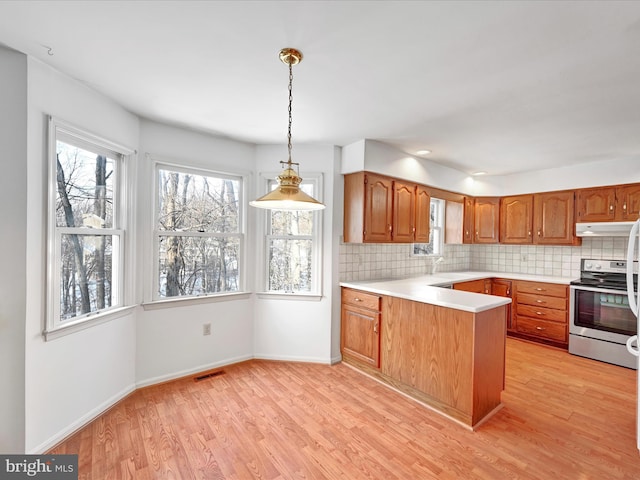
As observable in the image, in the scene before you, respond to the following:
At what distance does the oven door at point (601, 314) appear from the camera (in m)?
3.20

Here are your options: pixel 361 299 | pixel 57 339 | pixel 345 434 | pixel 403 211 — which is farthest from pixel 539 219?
pixel 57 339

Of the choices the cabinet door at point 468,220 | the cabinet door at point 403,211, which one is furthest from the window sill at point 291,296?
the cabinet door at point 468,220

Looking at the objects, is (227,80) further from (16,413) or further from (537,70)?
(16,413)

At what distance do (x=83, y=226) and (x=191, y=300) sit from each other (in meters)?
1.11

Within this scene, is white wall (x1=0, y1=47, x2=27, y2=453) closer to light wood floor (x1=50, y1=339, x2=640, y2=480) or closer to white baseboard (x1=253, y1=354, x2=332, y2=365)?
light wood floor (x1=50, y1=339, x2=640, y2=480)

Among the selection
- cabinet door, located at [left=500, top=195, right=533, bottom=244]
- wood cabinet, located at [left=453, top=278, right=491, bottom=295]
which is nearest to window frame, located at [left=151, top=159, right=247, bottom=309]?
wood cabinet, located at [left=453, top=278, right=491, bottom=295]

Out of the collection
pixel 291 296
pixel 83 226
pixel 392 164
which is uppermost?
pixel 392 164

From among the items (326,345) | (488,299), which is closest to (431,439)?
(488,299)

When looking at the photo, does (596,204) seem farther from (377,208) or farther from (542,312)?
(377,208)

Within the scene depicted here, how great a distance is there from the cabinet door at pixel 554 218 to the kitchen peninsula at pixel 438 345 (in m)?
2.42

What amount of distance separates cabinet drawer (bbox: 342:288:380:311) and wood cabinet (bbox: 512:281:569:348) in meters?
2.50

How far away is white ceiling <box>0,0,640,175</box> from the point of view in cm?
133

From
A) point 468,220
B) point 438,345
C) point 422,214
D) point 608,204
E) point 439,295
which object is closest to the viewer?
point 438,345

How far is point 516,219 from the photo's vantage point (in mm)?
4410
